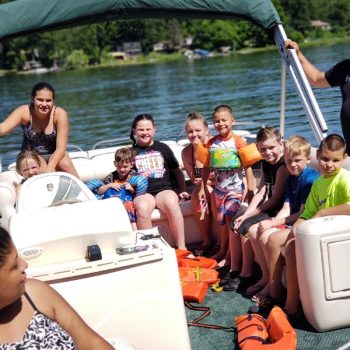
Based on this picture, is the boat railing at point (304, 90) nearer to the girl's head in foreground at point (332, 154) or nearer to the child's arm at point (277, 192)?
the child's arm at point (277, 192)

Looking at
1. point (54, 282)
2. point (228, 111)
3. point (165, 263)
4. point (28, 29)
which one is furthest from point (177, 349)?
point (28, 29)

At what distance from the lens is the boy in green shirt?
307cm

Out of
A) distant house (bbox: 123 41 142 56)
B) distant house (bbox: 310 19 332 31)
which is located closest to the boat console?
distant house (bbox: 123 41 142 56)

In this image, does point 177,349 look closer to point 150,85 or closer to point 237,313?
point 237,313

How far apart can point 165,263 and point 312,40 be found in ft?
215

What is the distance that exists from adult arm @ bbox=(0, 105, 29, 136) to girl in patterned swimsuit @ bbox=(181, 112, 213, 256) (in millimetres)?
1269

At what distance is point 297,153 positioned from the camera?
3361 millimetres

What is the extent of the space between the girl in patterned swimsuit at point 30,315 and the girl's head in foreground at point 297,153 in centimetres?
176

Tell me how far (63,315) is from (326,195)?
168cm

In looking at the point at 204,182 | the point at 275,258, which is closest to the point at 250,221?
the point at 275,258

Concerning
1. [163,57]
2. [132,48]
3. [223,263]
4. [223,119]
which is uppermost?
[132,48]

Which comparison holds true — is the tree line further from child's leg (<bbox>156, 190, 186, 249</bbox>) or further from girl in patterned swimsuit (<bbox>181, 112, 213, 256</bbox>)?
child's leg (<bbox>156, 190, 186, 249</bbox>)

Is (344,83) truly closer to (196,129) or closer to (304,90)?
(304,90)

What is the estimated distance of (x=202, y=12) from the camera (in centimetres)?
479
